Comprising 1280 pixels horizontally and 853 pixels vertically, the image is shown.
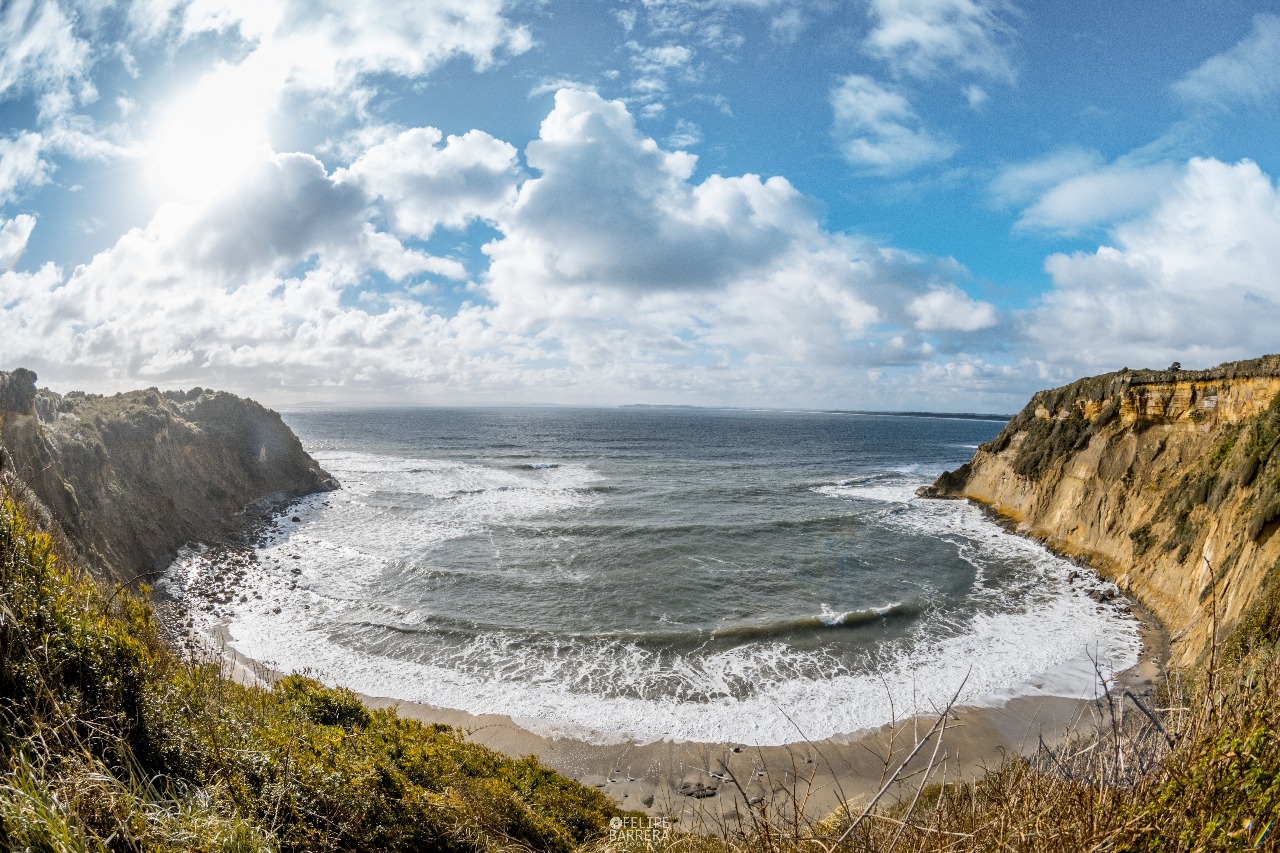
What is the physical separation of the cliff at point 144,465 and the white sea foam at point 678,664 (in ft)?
12.5

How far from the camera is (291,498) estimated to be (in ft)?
140

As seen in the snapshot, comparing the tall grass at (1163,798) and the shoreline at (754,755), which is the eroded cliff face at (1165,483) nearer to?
the shoreline at (754,755)

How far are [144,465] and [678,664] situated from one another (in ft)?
109

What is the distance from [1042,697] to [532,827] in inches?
615

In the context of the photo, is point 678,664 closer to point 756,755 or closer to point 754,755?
point 754,755

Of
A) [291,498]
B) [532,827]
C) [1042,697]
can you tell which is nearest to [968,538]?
[1042,697]

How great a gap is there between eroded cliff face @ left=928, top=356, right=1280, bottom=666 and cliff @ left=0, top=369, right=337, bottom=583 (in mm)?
33490

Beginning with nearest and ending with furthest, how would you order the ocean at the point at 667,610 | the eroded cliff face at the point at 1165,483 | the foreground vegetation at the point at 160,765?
the foreground vegetation at the point at 160,765
the ocean at the point at 667,610
the eroded cliff face at the point at 1165,483

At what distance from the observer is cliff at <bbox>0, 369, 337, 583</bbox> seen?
21312mm

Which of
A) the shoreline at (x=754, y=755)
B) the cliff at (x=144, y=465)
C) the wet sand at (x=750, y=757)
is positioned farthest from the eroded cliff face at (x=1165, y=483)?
the cliff at (x=144, y=465)

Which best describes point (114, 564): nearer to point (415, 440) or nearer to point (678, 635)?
point (678, 635)

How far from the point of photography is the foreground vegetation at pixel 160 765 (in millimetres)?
3896

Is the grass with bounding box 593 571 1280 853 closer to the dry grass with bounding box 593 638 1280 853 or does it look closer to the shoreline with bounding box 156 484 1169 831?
the dry grass with bounding box 593 638 1280 853

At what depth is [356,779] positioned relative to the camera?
6.90 m
